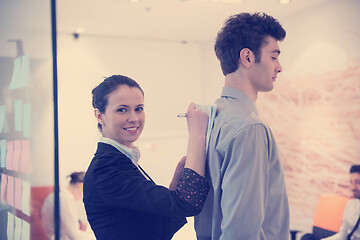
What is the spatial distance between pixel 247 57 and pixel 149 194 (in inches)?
22.3

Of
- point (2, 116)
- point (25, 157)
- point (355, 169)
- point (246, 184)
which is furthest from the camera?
point (355, 169)

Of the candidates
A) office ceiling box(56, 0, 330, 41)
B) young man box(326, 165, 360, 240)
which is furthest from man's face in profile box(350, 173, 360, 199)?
office ceiling box(56, 0, 330, 41)

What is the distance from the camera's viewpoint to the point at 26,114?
4.43 ft

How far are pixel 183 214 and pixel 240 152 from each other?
331mm

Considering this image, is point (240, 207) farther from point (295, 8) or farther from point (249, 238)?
point (295, 8)

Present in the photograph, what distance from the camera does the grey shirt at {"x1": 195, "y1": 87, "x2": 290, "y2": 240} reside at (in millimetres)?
1097

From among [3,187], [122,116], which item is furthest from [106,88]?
[3,187]

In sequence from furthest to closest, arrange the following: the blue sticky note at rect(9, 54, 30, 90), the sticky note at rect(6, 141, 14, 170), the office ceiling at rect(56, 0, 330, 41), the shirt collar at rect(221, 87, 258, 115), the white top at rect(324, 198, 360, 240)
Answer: the office ceiling at rect(56, 0, 330, 41) → the white top at rect(324, 198, 360, 240) → the sticky note at rect(6, 141, 14, 170) → the blue sticky note at rect(9, 54, 30, 90) → the shirt collar at rect(221, 87, 258, 115)

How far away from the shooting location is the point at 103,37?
532cm

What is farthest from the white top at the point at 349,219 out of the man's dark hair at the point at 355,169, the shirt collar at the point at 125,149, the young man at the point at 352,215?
the shirt collar at the point at 125,149

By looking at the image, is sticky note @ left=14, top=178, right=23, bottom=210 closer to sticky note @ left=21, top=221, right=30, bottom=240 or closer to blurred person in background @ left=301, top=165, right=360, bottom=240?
sticky note @ left=21, top=221, right=30, bottom=240

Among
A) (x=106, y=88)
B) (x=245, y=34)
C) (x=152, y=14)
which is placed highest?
(x=152, y=14)

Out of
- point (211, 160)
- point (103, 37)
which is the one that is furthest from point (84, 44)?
point (211, 160)

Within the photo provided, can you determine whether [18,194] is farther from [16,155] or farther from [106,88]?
[106,88]
